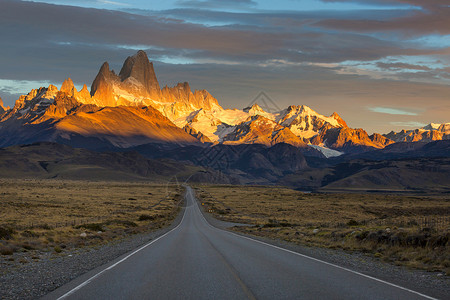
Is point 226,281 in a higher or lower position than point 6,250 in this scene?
higher

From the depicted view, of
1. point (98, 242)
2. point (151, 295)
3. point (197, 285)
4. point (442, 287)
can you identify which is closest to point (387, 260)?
point (442, 287)

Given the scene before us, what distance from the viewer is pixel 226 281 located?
46.0ft

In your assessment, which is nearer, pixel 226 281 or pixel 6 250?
pixel 226 281

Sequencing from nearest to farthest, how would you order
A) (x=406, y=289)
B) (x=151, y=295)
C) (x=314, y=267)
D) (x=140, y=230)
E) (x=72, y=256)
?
(x=151, y=295) < (x=406, y=289) < (x=314, y=267) < (x=72, y=256) < (x=140, y=230)

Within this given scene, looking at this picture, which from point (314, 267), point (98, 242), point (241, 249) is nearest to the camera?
point (314, 267)

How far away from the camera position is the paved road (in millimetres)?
11984

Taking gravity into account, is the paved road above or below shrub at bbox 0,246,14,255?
above

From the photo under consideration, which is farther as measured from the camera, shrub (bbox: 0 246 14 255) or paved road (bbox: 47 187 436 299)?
shrub (bbox: 0 246 14 255)

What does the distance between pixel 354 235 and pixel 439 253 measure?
Result: 8905mm

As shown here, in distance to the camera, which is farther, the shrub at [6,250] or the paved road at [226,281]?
the shrub at [6,250]

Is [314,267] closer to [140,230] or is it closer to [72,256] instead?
[72,256]

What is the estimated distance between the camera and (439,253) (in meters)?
19.4

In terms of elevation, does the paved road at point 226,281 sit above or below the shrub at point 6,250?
above

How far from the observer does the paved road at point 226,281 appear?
39.3ft
